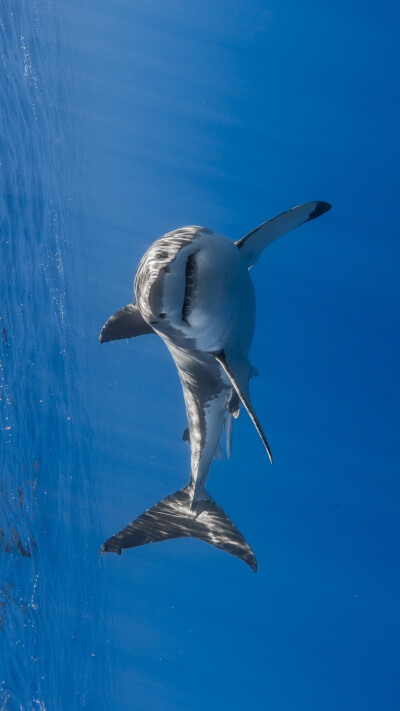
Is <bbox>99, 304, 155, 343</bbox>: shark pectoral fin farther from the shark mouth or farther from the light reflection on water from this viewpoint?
the light reflection on water

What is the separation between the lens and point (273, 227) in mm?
4426

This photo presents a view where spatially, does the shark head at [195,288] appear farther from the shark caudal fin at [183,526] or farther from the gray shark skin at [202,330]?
the shark caudal fin at [183,526]

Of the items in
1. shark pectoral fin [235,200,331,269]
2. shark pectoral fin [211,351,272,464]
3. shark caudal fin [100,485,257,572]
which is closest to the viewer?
shark pectoral fin [211,351,272,464]

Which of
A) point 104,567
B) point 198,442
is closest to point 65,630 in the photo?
point 104,567

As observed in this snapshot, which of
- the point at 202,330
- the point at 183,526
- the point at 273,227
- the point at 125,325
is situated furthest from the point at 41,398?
the point at 202,330

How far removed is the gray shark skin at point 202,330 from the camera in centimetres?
315

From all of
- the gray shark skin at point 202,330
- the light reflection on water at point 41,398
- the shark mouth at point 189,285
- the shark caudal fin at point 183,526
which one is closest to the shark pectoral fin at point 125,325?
the gray shark skin at point 202,330

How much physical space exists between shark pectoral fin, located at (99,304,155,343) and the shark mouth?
59.6 inches

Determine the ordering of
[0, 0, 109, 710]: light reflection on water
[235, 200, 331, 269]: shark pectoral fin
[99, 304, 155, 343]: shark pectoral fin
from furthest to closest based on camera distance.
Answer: [0, 0, 109, 710]: light reflection on water, [99, 304, 155, 343]: shark pectoral fin, [235, 200, 331, 269]: shark pectoral fin

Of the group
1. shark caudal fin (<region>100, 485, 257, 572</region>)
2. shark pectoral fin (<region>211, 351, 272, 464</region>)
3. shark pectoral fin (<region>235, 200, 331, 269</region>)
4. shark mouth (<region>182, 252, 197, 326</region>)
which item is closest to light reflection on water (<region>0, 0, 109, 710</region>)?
shark caudal fin (<region>100, 485, 257, 572</region>)

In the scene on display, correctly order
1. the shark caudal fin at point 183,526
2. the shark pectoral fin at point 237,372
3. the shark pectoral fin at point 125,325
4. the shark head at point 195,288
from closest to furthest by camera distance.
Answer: the shark head at point 195,288 → the shark pectoral fin at point 237,372 → the shark pectoral fin at point 125,325 → the shark caudal fin at point 183,526

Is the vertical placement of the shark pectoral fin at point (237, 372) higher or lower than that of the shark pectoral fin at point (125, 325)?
higher

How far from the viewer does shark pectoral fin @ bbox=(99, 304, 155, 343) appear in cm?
480

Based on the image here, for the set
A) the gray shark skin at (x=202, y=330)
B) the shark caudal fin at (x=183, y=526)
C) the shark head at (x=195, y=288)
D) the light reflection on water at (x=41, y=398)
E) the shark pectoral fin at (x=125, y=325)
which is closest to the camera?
the shark head at (x=195, y=288)
